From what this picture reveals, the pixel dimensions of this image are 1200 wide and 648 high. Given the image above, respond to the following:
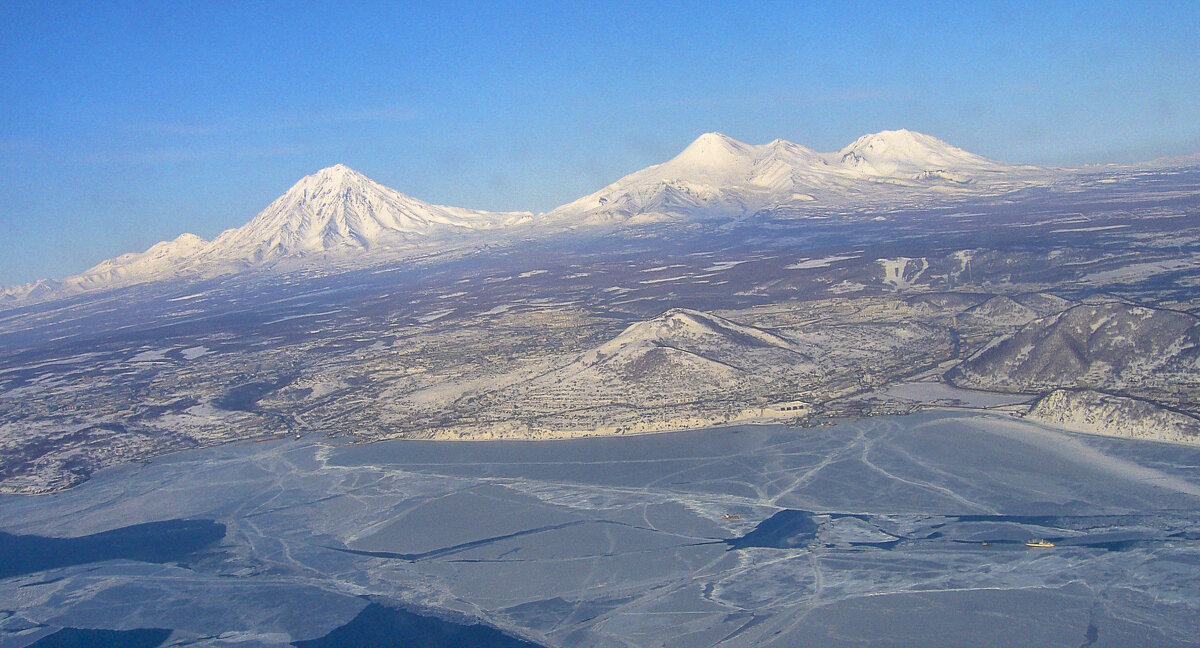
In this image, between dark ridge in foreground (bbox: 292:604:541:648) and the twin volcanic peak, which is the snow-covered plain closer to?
dark ridge in foreground (bbox: 292:604:541:648)

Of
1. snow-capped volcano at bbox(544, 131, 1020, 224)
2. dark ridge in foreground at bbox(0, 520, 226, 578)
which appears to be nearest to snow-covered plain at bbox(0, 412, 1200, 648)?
dark ridge in foreground at bbox(0, 520, 226, 578)

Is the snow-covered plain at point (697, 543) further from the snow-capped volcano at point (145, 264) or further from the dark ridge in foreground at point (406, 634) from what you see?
the snow-capped volcano at point (145, 264)

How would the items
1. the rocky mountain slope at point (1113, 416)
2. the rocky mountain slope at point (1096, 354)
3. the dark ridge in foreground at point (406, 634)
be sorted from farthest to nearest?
the rocky mountain slope at point (1096, 354) < the rocky mountain slope at point (1113, 416) < the dark ridge in foreground at point (406, 634)

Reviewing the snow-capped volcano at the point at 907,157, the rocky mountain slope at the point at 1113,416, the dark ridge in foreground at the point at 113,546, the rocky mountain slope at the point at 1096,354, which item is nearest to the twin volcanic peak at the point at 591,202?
the snow-capped volcano at the point at 907,157

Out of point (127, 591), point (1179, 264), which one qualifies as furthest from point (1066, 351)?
point (127, 591)

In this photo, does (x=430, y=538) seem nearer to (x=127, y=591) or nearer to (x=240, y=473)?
(x=127, y=591)

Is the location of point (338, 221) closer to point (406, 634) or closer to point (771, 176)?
point (771, 176)

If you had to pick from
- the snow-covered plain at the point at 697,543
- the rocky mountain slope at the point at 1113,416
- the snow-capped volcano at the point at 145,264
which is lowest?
the snow-covered plain at the point at 697,543

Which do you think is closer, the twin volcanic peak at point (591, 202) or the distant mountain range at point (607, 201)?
the distant mountain range at point (607, 201)
